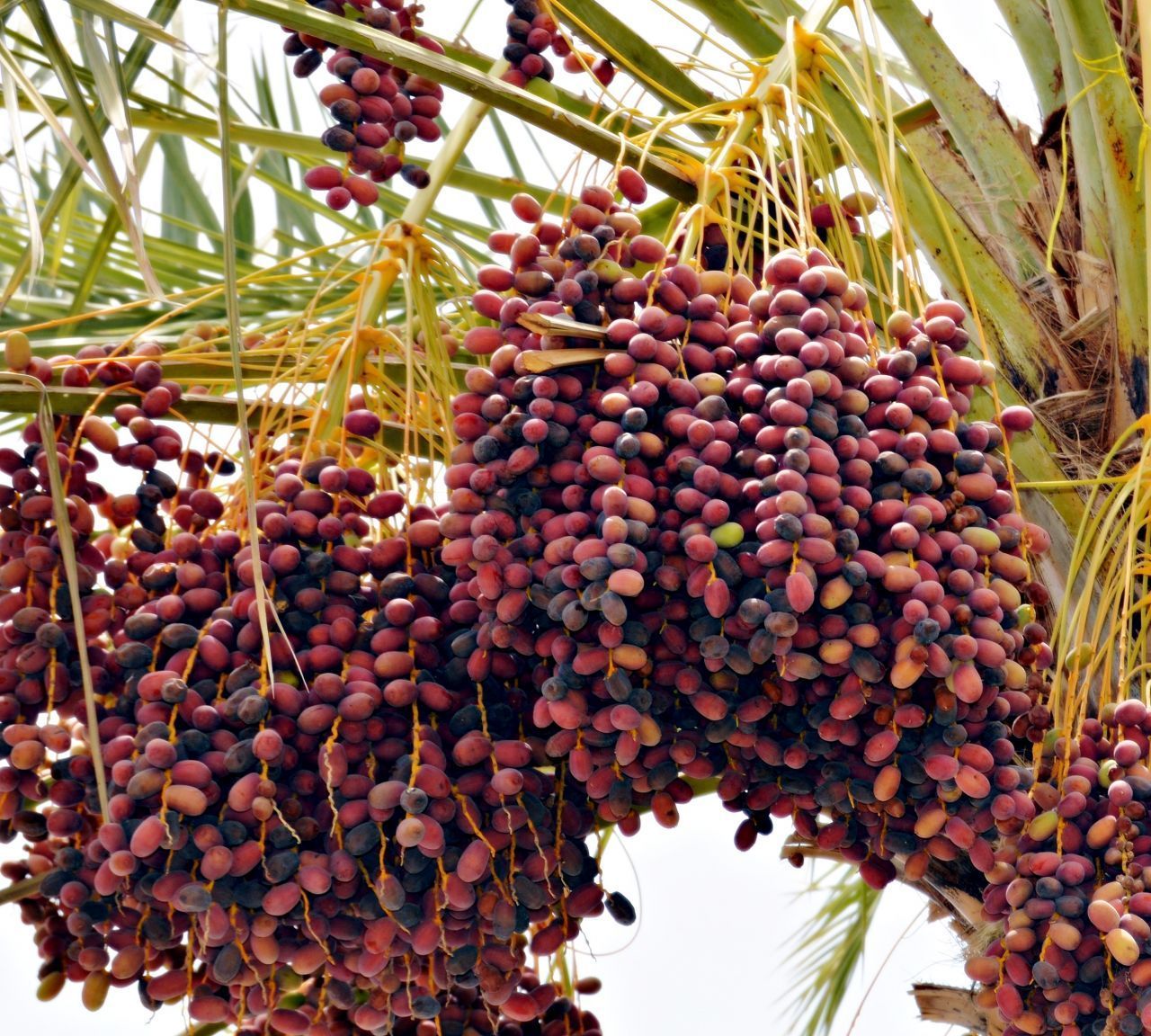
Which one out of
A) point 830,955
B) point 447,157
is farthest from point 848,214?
point 830,955

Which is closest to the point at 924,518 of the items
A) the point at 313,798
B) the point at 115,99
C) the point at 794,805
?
the point at 794,805

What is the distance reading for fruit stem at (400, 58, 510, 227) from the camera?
1.47m

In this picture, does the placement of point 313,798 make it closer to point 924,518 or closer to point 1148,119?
point 924,518

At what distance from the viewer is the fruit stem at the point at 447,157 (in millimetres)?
1472

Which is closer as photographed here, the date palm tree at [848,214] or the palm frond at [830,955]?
the date palm tree at [848,214]

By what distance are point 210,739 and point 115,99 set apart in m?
0.47

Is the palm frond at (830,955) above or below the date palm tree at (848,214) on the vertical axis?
below

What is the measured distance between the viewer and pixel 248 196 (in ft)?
7.79

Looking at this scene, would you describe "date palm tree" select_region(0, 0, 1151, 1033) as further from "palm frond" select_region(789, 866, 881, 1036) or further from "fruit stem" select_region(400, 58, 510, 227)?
"palm frond" select_region(789, 866, 881, 1036)

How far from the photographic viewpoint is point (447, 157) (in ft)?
4.84

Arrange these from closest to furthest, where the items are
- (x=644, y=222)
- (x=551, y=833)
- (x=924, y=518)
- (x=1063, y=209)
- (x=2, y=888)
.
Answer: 1. (x=924, y=518)
2. (x=551, y=833)
3. (x=2, y=888)
4. (x=1063, y=209)
5. (x=644, y=222)

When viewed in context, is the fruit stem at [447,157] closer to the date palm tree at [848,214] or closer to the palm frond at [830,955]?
the date palm tree at [848,214]

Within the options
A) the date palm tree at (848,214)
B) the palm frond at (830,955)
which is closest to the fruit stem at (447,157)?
the date palm tree at (848,214)

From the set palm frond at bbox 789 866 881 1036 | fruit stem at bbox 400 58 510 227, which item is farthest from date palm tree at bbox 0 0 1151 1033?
palm frond at bbox 789 866 881 1036
